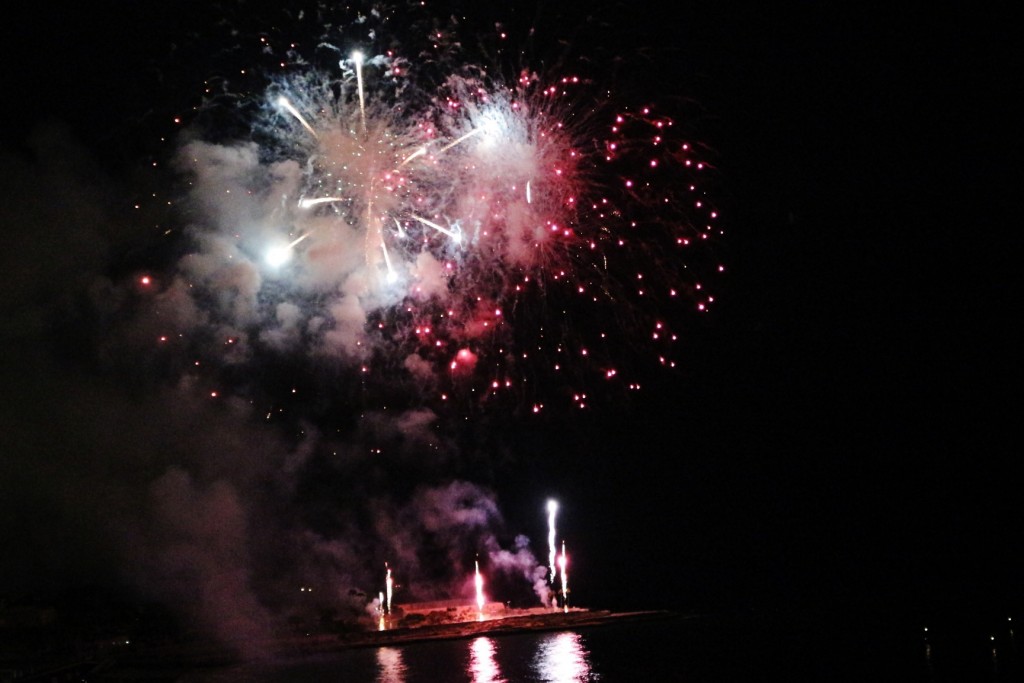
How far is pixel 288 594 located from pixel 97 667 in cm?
811

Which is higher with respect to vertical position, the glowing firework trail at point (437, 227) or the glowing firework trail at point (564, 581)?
the glowing firework trail at point (437, 227)

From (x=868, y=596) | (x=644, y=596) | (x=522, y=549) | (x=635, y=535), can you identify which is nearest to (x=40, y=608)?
(x=522, y=549)

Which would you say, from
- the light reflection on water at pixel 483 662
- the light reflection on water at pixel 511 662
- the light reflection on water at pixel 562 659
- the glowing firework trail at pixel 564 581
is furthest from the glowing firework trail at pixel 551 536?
the light reflection on water at pixel 483 662

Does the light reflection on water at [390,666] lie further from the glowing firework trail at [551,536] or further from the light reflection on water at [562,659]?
the glowing firework trail at [551,536]

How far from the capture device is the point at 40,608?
24.1 meters

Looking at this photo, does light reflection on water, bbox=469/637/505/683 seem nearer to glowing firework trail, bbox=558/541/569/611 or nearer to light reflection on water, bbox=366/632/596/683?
light reflection on water, bbox=366/632/596/683

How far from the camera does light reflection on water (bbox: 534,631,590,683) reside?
53.0 feet

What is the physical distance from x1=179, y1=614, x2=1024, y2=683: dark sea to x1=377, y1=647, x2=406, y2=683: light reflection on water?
0.03 metres

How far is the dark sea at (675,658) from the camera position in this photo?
55.0ft

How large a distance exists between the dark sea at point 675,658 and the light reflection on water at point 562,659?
3cm

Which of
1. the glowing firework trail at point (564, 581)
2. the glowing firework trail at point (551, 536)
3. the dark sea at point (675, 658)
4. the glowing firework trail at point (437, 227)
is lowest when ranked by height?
the dark sea at point (675, 658)

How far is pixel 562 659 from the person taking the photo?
1888cm

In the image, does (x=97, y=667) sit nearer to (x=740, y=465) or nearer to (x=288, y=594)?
(x=288, y=594)

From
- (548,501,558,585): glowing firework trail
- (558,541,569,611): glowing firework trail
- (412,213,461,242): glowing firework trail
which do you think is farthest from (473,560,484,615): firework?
(412,213,461,242): glowing firework trail
